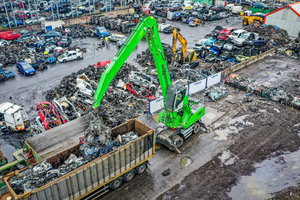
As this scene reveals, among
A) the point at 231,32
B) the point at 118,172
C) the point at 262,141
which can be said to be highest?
the point at 231,32

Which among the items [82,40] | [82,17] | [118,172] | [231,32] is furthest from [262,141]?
[82,17]

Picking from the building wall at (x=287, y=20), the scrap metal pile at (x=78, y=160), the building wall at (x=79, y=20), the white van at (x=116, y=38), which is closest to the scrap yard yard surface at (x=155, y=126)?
the scrap metal pile at (x=78, y=160)

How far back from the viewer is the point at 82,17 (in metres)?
49.0

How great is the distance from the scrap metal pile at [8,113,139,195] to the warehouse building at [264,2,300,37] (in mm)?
36435

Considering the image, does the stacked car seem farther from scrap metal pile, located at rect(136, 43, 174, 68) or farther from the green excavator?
the green excavator

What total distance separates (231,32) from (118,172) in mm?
28164

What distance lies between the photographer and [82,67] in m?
31.5

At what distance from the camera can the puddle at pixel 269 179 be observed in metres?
13.9

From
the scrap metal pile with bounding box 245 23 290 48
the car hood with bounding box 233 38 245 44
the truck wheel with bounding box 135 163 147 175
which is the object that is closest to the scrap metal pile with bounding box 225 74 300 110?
the car hood with bounding box 233 38 245 44

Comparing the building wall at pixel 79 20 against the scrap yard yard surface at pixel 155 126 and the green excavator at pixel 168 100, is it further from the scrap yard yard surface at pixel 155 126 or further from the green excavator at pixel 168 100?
the green excavator at pixel 168 100

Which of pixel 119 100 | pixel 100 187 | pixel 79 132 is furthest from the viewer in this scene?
pixel 119 100

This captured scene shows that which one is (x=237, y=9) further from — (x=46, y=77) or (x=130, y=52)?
(x=130, y=52)

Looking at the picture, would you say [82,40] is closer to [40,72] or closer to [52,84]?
[40,72]

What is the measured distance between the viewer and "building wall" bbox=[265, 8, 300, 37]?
1544 inches
